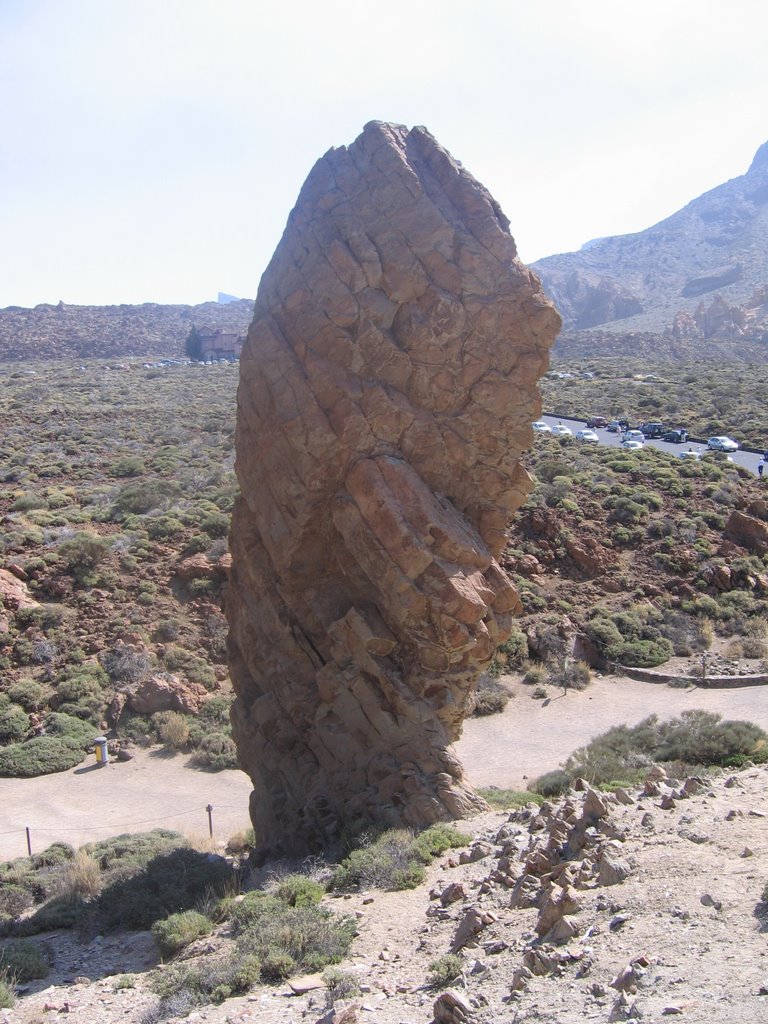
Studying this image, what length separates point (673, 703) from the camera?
21.6 meters

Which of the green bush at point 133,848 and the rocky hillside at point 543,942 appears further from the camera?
the green bush at point 133,848

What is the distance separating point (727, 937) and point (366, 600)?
6856 millimetres

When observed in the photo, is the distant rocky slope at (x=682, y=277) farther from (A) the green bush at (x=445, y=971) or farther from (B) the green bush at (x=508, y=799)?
(A) the green bush at (x=445, y=971)

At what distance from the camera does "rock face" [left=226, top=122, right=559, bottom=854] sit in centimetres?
1163

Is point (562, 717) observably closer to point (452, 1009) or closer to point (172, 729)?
point (172, 729)

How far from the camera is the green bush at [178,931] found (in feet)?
29.5

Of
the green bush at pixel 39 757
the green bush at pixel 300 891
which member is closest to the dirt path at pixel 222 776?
the green bush at pixel 39 757

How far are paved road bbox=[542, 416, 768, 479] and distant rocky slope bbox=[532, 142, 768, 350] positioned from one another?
48.2 meters

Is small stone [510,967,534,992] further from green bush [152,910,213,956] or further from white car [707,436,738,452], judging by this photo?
white car [707,436,738,452]

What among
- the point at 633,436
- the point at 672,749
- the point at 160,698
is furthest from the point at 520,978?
the point at 633,436

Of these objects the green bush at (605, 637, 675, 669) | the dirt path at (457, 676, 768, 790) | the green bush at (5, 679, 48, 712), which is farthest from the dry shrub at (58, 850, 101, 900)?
the green bush at (605, 637, 675, 669)

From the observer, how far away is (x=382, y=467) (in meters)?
11.9

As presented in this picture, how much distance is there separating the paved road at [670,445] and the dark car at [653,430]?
87 centimetres

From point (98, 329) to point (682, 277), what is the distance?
97.0m
